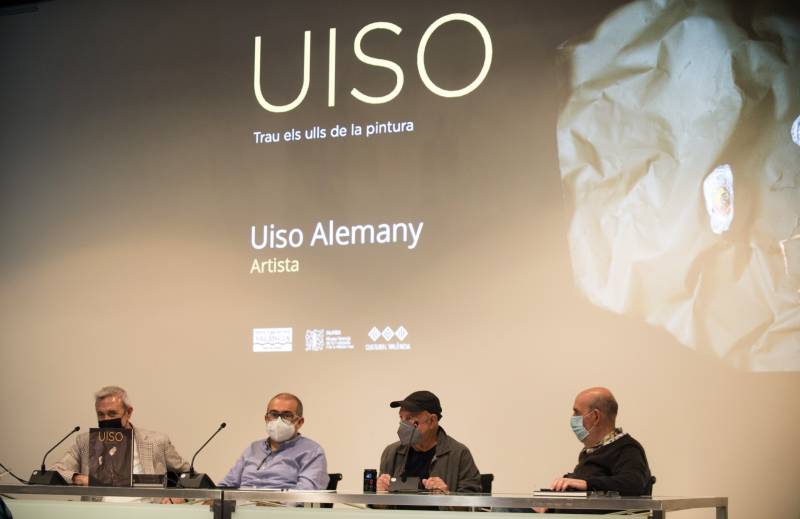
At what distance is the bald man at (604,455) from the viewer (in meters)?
3.67

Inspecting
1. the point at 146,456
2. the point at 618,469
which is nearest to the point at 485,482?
the point at 618,469

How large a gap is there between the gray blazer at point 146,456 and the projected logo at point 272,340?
83cm

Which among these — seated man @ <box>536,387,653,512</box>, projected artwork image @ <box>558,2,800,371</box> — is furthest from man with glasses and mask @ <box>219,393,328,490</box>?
projected artwork image @ <box>558,2,800,371</box>

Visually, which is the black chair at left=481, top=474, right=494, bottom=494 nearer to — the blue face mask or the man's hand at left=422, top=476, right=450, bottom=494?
the man's hand at left=422, top=476, right=450, bottom=494

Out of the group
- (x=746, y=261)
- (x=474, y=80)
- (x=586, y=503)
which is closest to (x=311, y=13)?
(x=474, y=80)

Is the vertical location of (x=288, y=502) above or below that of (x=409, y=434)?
below

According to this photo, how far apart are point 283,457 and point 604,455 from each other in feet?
4.78

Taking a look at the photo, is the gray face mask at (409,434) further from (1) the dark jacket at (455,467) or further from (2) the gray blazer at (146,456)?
(2) the gray blazer at (146,456)

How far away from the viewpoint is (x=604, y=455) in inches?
154

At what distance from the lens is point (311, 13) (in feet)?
18.7

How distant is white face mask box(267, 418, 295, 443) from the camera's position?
4.49 m

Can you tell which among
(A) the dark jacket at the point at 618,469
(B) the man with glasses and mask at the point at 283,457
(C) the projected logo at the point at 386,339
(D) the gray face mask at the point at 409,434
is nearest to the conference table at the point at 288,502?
(A) the dark jacket at the point at 618,469

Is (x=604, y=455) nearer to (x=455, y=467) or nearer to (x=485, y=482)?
(x=485, y=482)

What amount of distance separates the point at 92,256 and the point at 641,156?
3.14 meters
